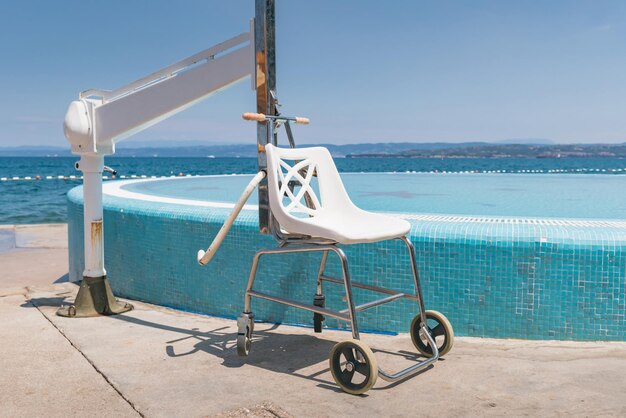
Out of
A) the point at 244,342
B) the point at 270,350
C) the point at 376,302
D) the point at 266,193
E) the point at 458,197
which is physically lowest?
the point at 270,350

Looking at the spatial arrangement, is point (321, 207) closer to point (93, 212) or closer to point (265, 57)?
point (265, 57)

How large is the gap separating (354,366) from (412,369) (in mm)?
274

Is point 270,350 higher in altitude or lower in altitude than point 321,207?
lower

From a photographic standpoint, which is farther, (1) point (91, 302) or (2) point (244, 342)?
(1) point (91, 302)

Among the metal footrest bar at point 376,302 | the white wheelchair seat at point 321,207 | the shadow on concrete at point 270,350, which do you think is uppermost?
the white wheelchair seat at point 321,207

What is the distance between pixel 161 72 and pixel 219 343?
169 cm

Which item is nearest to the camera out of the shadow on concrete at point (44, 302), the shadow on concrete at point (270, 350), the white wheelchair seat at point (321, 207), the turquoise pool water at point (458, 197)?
the white wheelchair seat at point (321, 207)

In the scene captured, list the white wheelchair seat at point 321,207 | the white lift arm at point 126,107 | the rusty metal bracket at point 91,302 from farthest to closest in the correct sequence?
1. the rusty metal bracket at point 91,302
2. the white lift arm at point 126,107
3. the white wheelchair seat at point 321,207

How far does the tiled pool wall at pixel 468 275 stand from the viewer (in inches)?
126

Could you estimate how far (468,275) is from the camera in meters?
3.36

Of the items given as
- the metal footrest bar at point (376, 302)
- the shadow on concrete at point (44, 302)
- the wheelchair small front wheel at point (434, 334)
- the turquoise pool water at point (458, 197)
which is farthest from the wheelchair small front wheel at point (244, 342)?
Result: the turquoise pool water at point (458, 197)

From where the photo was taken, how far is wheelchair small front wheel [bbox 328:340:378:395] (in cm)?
254

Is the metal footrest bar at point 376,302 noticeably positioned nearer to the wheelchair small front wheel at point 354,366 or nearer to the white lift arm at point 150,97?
the wheelchair small front wheel at point 354,366

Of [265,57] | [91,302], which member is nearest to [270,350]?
[91,302]
